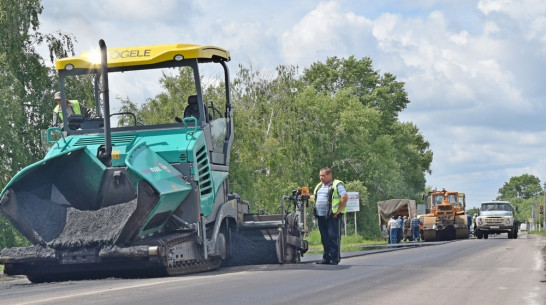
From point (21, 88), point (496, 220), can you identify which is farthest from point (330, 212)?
point (496, 220)

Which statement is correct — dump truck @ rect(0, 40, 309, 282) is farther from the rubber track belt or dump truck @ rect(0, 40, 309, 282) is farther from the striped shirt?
the striped shirt

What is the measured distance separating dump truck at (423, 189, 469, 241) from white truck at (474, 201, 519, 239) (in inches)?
70.5

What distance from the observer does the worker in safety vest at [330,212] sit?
15.7 m

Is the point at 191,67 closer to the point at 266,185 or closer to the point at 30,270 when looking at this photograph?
the point at 30,270

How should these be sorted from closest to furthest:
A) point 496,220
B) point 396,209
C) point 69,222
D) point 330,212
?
point 69,222 < point 330,212 < point 496,220 < point 396,209

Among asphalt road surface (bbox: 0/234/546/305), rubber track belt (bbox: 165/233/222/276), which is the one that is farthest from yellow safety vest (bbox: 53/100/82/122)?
asphalt road surface (bbox: 0/234/546/305)

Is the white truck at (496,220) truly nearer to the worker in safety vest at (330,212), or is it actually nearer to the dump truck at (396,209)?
the dump truck at (396,209)

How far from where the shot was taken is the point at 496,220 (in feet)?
168

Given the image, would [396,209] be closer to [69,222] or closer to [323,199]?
[323,199]

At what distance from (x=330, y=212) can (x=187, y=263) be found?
361 centimetres

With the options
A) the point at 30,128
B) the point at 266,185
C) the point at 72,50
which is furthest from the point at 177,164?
the point at 266,185

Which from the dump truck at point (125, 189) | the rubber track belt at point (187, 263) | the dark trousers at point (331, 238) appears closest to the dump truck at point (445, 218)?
the dark trousers at point (331, 238)

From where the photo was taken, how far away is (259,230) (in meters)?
15.3

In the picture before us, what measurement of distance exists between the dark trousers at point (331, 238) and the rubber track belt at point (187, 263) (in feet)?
7.51
